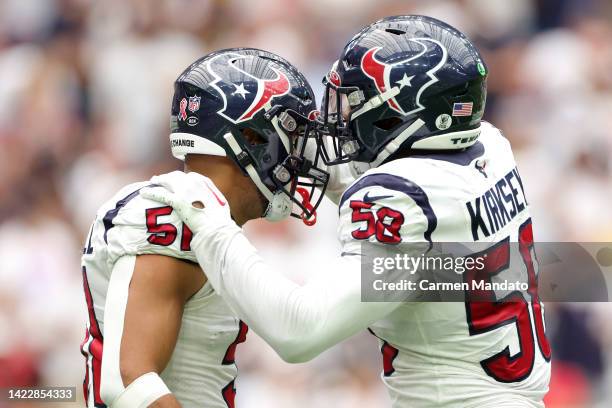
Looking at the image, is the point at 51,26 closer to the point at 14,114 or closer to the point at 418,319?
the point at 14,114

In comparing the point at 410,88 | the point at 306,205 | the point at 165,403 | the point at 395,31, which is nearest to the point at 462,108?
the point at 410,88

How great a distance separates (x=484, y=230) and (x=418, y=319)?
0.35 metres

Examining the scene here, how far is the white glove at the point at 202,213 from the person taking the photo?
3.16m

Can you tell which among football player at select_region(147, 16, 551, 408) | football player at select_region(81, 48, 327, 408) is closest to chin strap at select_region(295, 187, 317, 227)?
football player at select_region(81, 48, 327, 408)

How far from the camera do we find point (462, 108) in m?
3.47

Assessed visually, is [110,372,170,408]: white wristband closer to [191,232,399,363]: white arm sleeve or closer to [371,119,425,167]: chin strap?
[191,232,399,363]: white arm sleeve

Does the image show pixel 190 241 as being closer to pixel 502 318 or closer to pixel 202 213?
pixel 202 213

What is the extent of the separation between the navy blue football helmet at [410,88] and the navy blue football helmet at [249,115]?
0.63 feet

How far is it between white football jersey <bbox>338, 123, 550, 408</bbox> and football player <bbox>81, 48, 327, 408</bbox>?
0.47 meters

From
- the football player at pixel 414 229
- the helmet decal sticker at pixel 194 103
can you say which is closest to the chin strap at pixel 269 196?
the helmet decal sticker at pixel 194 103

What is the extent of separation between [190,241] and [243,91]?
0.60m

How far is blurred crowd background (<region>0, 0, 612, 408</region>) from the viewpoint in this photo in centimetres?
637

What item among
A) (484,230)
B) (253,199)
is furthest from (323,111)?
(484,230)

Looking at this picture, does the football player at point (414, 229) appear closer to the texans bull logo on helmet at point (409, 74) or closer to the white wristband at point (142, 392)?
the texans bull logo on helmet at point (409, 74)
